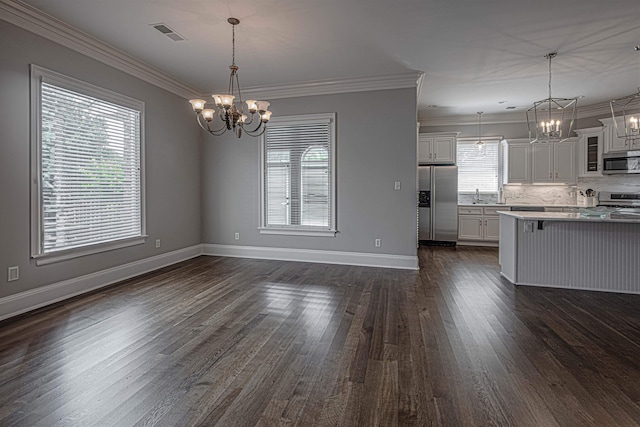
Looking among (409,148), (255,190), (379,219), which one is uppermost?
(409,148)

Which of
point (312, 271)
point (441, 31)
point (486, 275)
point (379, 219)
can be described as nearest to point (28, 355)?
point (312, 271)

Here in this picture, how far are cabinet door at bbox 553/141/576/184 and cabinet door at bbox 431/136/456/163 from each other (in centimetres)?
202

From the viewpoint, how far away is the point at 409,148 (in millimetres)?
5141

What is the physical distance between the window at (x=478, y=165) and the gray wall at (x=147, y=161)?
5.81m

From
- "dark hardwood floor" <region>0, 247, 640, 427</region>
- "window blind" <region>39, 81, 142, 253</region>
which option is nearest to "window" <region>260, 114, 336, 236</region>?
"dark hardwood floor" <region>0, 247, 640, 427</region>

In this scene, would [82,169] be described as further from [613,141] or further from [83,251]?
[613,141]

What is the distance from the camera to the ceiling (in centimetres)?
324

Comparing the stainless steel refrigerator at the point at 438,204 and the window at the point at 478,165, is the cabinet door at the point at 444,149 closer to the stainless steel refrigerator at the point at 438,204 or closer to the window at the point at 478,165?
the stainless steel refrigerator at the point at 438,204

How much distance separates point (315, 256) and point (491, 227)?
4123 mm

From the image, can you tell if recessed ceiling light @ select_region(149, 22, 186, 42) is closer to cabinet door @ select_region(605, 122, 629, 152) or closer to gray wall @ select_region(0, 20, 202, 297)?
gray wall @ select_region(0, 20, 202, 297)

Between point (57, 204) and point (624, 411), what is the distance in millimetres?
4892

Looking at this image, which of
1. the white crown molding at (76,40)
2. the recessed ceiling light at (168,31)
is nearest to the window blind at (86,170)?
the white crown molding at (76,40)

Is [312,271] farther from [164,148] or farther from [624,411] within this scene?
[624,411]

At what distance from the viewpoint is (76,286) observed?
390cm
